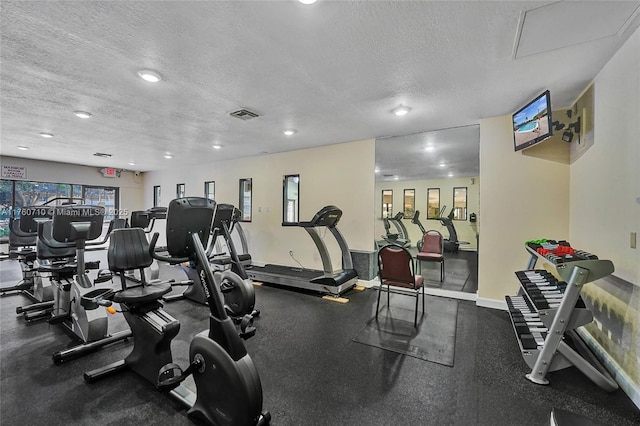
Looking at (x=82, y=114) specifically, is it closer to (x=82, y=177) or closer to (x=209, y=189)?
(x=209, y=189)

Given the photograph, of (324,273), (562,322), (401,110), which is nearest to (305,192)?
(324,273)

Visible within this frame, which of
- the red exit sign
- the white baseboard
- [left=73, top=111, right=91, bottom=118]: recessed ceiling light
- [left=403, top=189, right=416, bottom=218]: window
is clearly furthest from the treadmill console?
the red exit sign

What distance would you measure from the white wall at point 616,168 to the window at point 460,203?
584 centimetres

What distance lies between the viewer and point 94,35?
199 cm

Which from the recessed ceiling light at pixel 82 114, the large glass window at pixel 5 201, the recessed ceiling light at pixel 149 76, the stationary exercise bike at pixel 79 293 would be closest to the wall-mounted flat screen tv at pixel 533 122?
the recessed ceiling light at pixel 149 76

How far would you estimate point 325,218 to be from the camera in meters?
4.34

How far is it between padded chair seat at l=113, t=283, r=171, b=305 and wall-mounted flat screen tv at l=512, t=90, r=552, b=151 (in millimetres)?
4015

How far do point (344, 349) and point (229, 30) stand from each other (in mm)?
2975

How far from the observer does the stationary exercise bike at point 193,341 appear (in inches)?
61.7

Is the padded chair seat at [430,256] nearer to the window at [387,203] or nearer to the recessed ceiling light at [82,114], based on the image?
the window at [387,203]

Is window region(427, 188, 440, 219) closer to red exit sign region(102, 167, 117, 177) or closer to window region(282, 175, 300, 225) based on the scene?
window region(282, 175, 300, 225)

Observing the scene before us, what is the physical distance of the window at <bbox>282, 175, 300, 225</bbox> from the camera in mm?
5991

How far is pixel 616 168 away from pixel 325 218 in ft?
10.6

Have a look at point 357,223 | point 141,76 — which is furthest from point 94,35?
point 357,223
